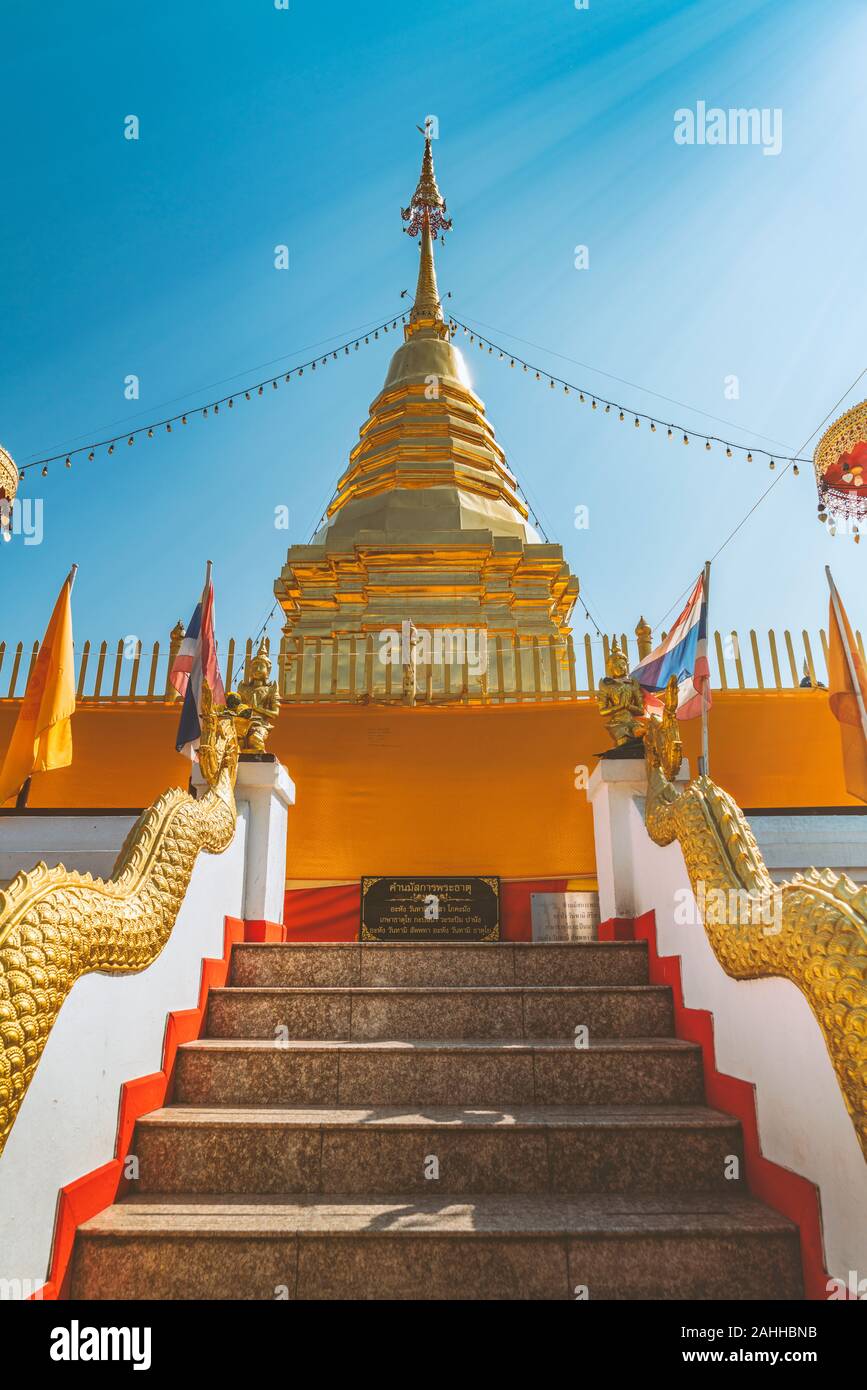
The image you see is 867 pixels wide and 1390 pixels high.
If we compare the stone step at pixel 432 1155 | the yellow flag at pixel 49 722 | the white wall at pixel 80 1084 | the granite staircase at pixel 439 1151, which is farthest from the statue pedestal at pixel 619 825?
the yellow flag at pixel 49 722

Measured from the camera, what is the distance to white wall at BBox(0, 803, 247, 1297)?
7.23 feet

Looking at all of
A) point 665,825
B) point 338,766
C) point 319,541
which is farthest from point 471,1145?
point 319,541

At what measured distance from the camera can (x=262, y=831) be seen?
16.2 ft

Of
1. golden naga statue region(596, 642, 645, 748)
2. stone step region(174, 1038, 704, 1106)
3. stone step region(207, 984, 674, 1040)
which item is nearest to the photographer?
stone step region(174, 1038, 704, 1106)

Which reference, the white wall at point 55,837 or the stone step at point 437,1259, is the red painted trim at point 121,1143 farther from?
the white wall at point 55,837

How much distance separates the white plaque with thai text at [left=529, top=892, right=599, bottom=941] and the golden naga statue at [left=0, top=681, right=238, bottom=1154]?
3101 mm

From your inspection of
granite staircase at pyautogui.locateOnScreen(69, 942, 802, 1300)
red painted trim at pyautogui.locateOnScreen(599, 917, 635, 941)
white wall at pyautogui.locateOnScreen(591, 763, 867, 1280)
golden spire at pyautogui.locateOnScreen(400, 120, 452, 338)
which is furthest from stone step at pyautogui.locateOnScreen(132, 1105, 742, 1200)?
golden spire at pyautogui.locateOnScreen(400, 120, 452, 338)

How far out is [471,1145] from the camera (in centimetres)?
283

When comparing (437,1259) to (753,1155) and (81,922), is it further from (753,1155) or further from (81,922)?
(81,922)

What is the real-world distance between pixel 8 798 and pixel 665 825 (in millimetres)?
4878

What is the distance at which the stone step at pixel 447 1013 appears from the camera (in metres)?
3.62

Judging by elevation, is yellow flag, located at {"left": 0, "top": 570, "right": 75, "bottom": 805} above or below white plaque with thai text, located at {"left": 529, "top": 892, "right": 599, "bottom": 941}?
above

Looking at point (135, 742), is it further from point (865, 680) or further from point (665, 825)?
point (865, 680)

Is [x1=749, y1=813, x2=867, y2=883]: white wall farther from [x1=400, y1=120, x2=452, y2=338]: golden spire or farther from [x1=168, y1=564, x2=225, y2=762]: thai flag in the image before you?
[x1=400, y1=120, x2=452, y2=338]: golden spire
